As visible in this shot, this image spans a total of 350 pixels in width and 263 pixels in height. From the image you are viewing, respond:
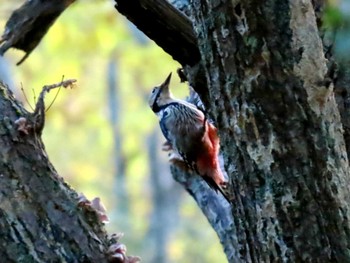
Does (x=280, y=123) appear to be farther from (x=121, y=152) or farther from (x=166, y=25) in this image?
(x=121, y=152)

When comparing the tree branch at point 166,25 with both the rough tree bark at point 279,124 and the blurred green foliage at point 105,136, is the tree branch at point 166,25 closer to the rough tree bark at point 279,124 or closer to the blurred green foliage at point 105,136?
the rough tree bark at point 279,124

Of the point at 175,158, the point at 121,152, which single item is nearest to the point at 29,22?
the point at 175,158

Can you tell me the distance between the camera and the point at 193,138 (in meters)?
3.53

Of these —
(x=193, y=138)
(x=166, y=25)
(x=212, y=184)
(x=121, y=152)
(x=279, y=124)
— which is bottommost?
(x=279, y=124)

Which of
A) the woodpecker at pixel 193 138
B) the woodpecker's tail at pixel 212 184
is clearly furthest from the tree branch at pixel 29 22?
the woodpecker's tail at pixel 212 184

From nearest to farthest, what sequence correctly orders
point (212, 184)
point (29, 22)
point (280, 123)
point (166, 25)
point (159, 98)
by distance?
1. point (280, 123)
2. point (166, 25)
3. point (29, 22)
4. point (212, 184)
5. point (159, 98)

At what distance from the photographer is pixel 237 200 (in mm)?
1975

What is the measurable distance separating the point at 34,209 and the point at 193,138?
1.29 meters

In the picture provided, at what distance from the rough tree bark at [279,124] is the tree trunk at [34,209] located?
2.19 ft

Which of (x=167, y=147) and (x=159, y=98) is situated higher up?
(x=159, y=98)

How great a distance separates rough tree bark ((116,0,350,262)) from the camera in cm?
181

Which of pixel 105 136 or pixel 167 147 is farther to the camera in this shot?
pixel 105 136

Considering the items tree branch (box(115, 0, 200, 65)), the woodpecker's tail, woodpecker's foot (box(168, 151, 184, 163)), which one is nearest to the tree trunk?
tree branch (box(115, 0, 200, 65))

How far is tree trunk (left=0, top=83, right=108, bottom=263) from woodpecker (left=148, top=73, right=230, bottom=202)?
2.89 ft
